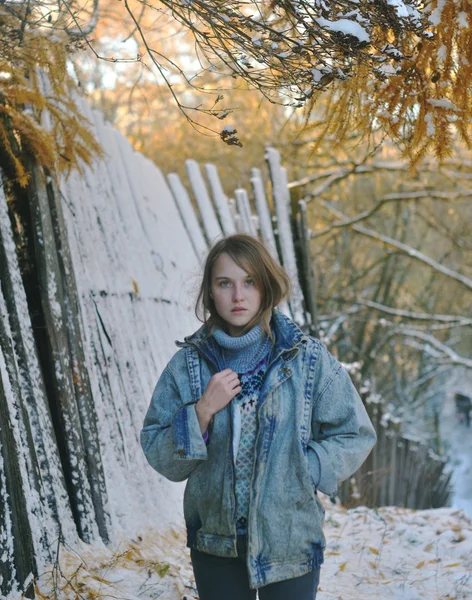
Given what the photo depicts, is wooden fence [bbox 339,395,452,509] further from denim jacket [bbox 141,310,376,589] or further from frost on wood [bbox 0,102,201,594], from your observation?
denim jacket [bbox 141,310,376,589]

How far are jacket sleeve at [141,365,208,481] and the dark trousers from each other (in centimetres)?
25

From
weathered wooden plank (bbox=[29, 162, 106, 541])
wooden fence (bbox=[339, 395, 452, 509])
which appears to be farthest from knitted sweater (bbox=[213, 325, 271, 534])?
wooden fence (bbox=[339, 395, 452, 509])

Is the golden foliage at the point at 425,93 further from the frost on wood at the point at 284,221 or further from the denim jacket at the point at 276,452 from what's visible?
the frost on wood at the point at 284,221

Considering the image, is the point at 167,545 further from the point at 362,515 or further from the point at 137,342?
the point at 362,515

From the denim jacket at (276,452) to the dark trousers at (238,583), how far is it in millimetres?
41

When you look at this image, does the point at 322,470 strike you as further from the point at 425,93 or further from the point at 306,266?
the point at 306,266

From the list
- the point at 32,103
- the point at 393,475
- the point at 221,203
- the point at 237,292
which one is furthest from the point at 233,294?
the point at 393,475

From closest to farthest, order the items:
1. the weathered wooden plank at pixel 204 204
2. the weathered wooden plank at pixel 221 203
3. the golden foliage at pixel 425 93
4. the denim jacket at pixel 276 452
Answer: the denim jacket at pixel 276 452, the golden foliage at pixel 425 93, the weathered wooden plank at pixel 204 204, the weathered wooden plank at pixel 221 203

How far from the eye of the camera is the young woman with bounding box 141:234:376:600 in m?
1.98

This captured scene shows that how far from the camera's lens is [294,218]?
6441 mm

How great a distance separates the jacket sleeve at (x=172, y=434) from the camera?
1.98 m

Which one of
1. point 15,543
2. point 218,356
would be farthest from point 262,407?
point 15,543

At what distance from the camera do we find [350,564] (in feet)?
12.3

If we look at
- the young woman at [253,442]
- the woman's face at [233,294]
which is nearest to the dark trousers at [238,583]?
the young woman at [253,442]
